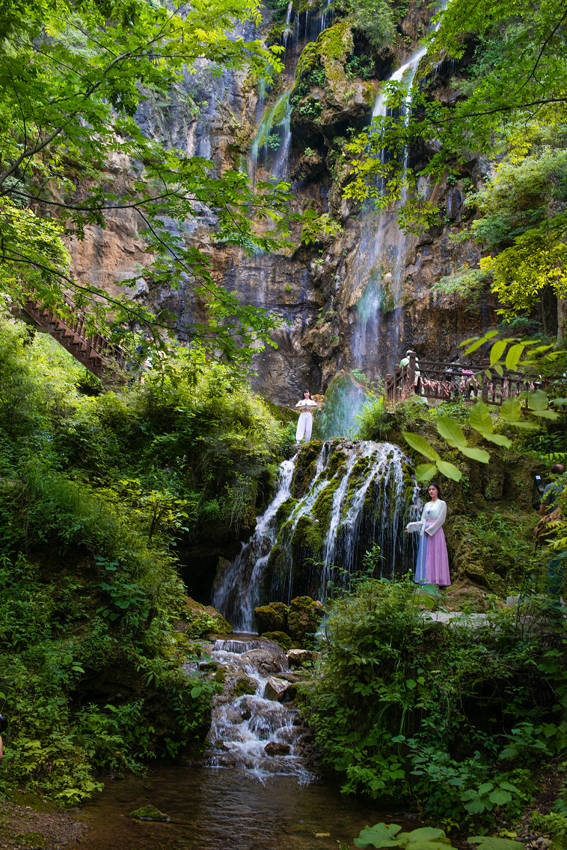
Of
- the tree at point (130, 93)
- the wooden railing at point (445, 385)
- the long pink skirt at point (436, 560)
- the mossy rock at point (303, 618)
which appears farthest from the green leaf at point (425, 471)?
the wooden railing at point (445, 385)

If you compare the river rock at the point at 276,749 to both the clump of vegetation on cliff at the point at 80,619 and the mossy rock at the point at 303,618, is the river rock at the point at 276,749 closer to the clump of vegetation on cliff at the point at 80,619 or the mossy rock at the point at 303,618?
the clump of vegetation on cliff at the point at 80,619

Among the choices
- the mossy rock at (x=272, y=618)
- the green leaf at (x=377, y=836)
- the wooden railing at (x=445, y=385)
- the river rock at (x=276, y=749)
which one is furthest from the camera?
the wooden railing at (x=445, y=385)

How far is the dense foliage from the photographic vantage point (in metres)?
4.08

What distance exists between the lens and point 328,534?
10.5 meters

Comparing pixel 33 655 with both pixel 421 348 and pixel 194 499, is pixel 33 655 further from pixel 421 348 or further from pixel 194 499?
pixel 421 348

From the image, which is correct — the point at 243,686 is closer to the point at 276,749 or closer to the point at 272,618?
the point at 276,749

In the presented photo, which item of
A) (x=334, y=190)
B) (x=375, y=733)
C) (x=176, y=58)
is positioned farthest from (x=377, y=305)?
(x=375, y=733)

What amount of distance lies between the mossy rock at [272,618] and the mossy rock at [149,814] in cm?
519

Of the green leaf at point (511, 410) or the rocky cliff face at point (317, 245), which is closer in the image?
the green leaf at point (511, 410)

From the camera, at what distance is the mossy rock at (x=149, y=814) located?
3703 mm

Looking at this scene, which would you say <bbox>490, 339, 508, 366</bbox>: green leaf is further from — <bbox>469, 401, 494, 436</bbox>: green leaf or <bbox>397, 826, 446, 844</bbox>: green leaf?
<bbox>397, 826, 446, 844</bbox>: green leaf

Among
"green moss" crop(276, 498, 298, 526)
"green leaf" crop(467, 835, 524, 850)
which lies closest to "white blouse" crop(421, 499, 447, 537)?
"green moss" crop(276, 498, 298, 526)

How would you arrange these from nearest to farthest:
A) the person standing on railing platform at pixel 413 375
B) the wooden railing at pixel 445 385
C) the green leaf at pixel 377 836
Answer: the green leaf at pixel 377 836 < the wooden railing at pixel 445 385 < the person standing on railing platform at pixel 413 375

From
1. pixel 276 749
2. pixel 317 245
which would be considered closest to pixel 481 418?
pixel 276 749
